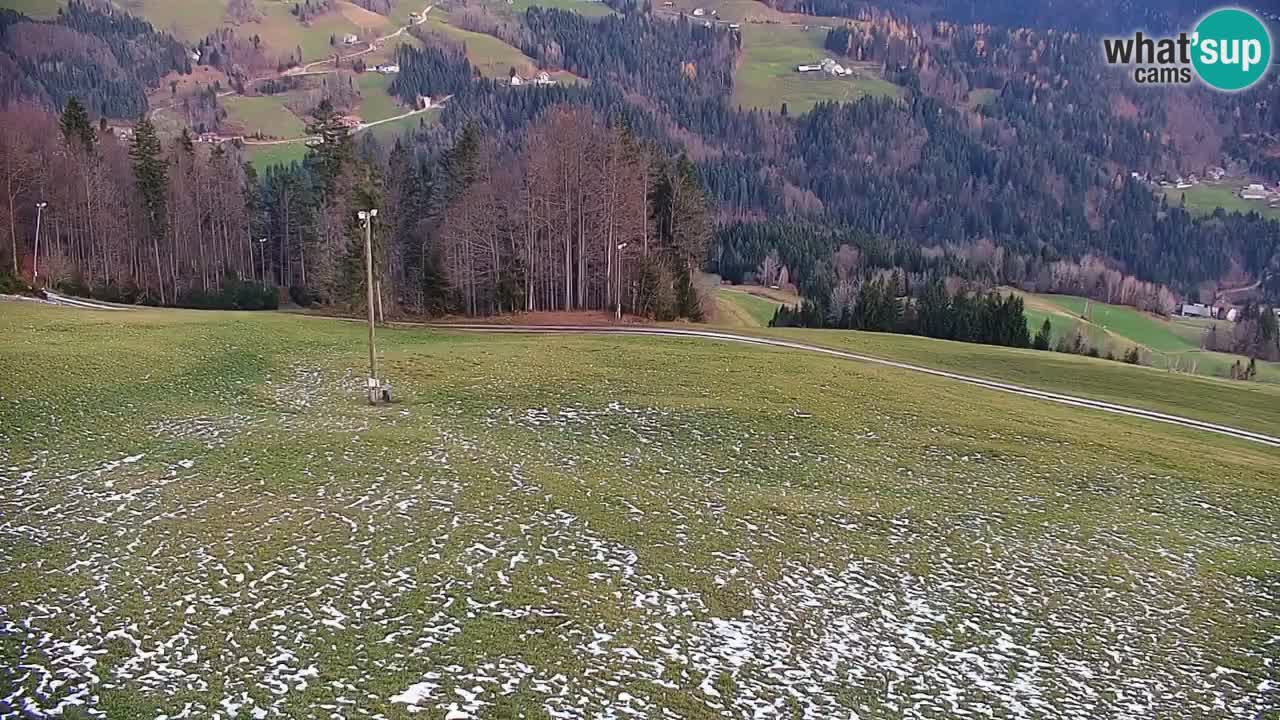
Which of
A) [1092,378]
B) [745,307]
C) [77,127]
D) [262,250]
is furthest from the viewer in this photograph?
[745,307]

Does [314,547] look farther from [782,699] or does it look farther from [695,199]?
[695,199]

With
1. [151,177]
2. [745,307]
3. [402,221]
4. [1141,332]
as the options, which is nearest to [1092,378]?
[402,221]

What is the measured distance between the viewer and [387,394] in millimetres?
36000

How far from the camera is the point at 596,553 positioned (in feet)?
68.7

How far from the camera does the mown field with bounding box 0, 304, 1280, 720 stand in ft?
49.4

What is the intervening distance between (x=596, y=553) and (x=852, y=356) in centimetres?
3977

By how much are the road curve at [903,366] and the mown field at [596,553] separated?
528 cm

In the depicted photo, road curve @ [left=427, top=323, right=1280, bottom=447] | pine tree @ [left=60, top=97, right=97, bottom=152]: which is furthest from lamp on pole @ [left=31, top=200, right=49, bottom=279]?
road curve @ [left=427, top=323, right=1280, bottom=447]

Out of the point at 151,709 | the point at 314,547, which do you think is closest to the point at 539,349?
the point at 314,547

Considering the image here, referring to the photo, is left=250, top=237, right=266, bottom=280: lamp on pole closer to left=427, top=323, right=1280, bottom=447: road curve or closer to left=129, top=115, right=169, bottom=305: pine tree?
left=129, top=115, right=169, bottom=305: pine tree

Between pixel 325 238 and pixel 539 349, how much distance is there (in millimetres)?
47708

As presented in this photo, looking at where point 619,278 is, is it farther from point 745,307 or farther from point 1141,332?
point 1141,332

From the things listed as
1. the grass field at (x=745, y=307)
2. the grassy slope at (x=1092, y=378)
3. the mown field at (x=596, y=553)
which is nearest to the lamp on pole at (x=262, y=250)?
the grass field at (x=745, y=307)

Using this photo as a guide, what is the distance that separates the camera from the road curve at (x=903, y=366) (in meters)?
44.9
